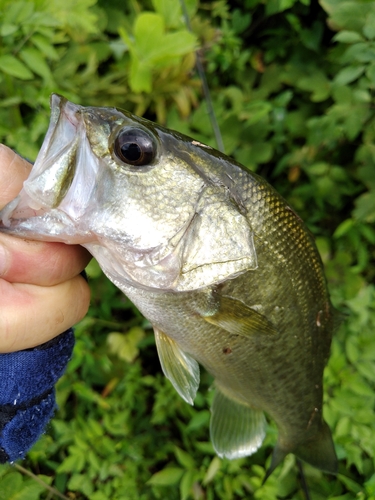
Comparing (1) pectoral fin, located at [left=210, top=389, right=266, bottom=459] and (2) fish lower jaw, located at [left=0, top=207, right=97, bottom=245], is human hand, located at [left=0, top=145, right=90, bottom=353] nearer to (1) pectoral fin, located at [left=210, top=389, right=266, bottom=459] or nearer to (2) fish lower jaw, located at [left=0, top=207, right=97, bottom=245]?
(2) fish lower jaw, located at [left=0, top=207, right=97, bottom=245]

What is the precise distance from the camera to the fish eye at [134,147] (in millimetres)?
818

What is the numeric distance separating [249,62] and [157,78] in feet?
2.40

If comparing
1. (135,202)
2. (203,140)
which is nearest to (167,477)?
(135,202)

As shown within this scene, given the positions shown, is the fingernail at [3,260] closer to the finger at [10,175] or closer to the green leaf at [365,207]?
the finger at [10,175]

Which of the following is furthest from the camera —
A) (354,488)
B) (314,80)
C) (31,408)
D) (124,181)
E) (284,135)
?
(284,135)

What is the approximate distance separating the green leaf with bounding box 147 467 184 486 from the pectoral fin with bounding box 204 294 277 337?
3.44 ft

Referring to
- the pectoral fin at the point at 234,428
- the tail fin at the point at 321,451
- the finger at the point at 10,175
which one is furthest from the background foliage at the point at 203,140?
the finger at the point at 10,175

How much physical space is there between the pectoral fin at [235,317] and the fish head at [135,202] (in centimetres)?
9

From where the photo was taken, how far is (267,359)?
1.11 metres

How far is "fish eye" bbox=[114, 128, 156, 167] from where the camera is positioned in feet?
2.68

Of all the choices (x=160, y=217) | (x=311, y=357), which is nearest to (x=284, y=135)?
(x=311, y=357)

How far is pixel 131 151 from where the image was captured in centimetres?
83

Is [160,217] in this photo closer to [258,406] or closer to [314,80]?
[258,406]

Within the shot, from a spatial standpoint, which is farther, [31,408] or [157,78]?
[157,78]
